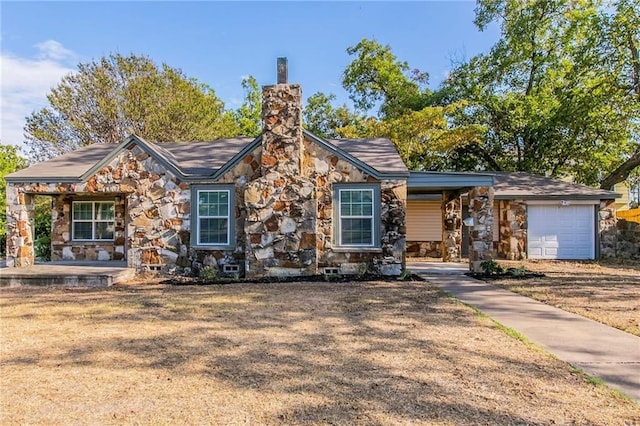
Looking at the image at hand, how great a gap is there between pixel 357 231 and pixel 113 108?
17925mm

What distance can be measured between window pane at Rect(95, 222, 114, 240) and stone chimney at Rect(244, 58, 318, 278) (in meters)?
5.90

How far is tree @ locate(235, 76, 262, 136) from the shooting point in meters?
29.1

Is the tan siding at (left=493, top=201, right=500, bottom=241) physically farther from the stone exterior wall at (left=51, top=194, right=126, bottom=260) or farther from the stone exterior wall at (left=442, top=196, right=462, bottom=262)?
the stone exterior wall at (left=51, top=194, right=126, bottom=260)

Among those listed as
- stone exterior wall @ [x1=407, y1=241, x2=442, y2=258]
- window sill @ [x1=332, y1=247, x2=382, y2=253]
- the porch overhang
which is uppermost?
the porch overhang

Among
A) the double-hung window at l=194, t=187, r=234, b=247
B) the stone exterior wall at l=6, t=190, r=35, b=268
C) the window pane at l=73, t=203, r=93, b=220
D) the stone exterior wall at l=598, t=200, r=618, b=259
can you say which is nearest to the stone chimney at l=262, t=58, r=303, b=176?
the double-hung window at l=194, t=187, r=234, b=247

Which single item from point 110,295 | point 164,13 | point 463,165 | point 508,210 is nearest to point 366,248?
point 110,295

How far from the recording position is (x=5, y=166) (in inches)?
738

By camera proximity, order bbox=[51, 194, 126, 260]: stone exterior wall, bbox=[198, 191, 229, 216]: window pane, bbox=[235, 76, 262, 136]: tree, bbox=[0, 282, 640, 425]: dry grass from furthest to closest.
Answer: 1. bbox=[235, 76, 262, 136]: tree
2. bbox=[51, 194, 126, 260]: stone exterior wall
3. bbox=[198, 191, 229, 216]: window pane
4. bbox=[0, 282, 640, 425]: dry grass

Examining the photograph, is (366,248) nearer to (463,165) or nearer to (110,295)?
(110,295)

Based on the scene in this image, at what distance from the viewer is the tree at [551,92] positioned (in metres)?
18.8

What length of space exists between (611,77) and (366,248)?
15019 mm

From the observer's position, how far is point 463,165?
75.1 ft

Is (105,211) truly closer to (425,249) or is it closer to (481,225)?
(425,249)

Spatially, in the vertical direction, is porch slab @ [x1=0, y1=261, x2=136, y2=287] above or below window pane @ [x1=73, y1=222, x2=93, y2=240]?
below
